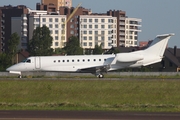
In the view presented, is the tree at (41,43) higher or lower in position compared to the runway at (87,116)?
higher

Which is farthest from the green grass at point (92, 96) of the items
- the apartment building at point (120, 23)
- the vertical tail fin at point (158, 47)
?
the apartment building at point (120, 23)

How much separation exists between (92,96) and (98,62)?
2186 centimetres

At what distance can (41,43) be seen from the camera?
363 ft

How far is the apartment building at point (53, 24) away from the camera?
169000 millimetres

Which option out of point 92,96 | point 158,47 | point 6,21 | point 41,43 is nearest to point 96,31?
point 6,21

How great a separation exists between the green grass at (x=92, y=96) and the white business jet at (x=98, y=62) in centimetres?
1400

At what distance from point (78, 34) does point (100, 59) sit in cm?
11730

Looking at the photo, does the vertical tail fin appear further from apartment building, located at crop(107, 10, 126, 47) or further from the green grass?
apartment building, located at crop(107, 10, 126, 47)

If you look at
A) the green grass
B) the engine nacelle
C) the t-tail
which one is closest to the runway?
the green grass

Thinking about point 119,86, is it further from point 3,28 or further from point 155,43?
point 3,28

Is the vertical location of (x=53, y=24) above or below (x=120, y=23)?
below

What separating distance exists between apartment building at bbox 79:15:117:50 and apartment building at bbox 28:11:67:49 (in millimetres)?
6672

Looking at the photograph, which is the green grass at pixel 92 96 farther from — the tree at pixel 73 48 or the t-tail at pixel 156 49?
the tree at pixel 73 48

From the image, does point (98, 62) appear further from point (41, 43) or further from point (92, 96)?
point (41, 43)
